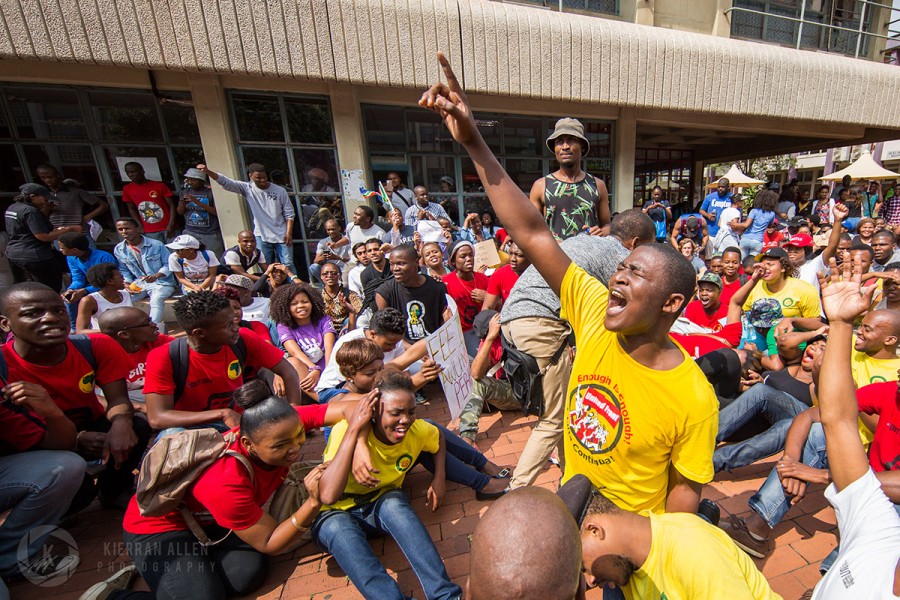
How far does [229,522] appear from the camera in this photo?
72.7 inches

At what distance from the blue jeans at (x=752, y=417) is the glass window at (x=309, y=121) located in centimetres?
658

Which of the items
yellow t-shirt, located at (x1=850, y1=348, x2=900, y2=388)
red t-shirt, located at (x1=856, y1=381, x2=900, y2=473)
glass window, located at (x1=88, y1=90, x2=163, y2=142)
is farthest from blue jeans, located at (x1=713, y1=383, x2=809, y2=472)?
glass window, located at (x1=88, y1=90, x2=163, y2=142)

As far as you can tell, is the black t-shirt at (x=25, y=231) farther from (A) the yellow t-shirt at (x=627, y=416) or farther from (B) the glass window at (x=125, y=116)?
(A) the yellow t-shirt at (x=627, y=416)

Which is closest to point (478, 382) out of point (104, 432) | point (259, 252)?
point (104, 432)

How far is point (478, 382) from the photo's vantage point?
3.65m

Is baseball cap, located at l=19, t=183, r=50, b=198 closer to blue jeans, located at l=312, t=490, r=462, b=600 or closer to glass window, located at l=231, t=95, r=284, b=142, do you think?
glass window, located at l=231, t=95, r=284, b=142

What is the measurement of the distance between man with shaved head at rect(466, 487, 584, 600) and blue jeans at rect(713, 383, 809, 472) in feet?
7.72

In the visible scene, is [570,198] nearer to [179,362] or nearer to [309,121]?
[179,362]

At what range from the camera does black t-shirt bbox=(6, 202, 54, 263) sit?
4.93m

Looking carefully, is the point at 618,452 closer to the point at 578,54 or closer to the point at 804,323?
the point at 804,323

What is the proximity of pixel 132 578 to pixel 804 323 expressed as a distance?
503 centimetres

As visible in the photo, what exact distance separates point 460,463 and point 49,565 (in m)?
2.49

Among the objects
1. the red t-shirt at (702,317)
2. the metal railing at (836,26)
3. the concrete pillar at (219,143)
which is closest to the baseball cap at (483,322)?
the red t-shirt at (702,317)

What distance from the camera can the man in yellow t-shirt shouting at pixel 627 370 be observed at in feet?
4.24
